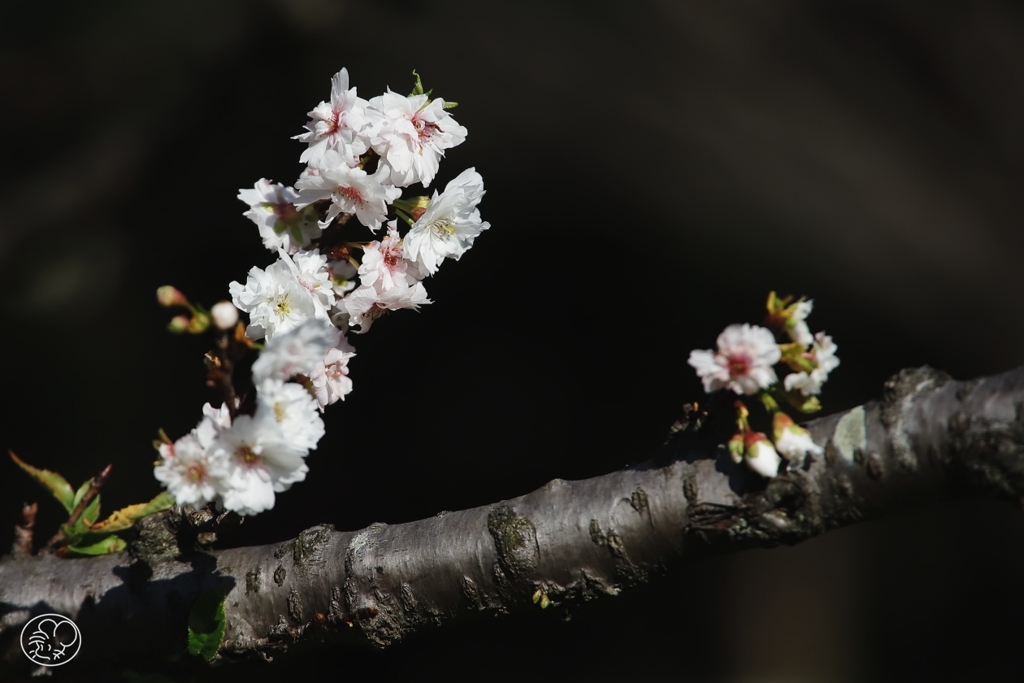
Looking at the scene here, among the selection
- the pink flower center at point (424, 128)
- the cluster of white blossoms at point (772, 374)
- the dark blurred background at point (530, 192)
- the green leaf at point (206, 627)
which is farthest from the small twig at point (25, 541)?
the dark blurred background at point (530, 192)

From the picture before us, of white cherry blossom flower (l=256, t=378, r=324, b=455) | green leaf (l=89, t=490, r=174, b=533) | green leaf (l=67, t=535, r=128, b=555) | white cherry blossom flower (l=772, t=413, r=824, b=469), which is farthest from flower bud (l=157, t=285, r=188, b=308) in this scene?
white cherry blossom flower (l=772, t=413, r=824, b=469)

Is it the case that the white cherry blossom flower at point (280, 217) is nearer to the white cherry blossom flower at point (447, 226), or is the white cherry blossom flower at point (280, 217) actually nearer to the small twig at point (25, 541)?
the white cherry blossom flower at point (447, 226)

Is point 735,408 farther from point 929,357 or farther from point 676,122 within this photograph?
point 929,357

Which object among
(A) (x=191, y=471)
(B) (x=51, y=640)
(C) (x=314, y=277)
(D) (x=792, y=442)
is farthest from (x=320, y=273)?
(B) (x=51, y=640)

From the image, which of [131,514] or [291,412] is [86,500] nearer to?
[131,514]

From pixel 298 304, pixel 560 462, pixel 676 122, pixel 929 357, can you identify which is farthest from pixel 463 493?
pixel 298 304
